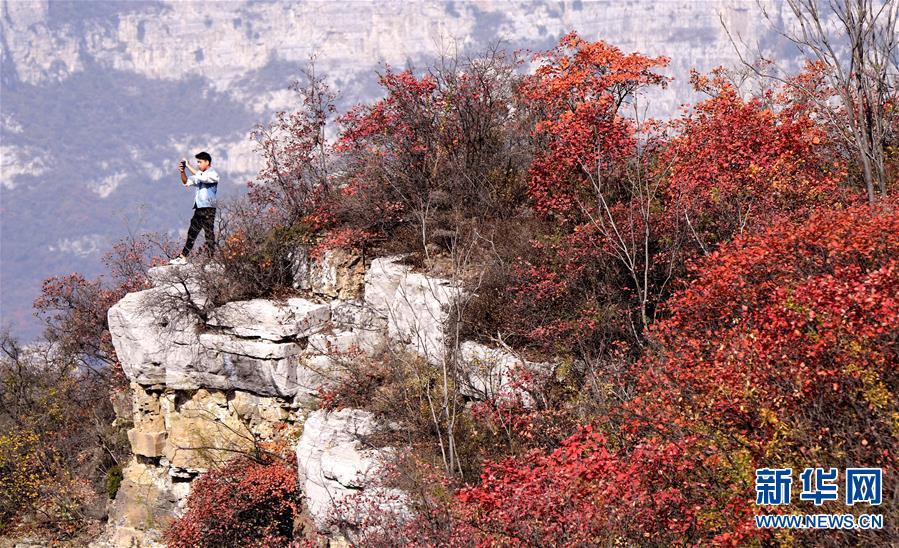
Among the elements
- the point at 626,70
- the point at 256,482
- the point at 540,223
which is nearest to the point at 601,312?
the point at 540,223

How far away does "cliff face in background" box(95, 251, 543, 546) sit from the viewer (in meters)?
17.3

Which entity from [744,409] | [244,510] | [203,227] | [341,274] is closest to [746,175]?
[744,409]

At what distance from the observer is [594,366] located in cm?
1461

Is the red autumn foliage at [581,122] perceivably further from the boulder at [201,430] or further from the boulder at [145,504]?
the boulder at [145,504]

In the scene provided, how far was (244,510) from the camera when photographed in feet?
56.1

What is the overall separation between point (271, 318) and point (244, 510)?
398 centimetres

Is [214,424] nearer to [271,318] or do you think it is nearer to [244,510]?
[244,510]

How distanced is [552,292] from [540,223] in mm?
2430

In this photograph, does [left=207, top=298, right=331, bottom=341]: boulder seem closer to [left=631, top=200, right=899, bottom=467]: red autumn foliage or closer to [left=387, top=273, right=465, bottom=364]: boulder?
[left=387, top=273, right=465, bottom=364]: boulder

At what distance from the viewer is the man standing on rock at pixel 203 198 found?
18531 mm

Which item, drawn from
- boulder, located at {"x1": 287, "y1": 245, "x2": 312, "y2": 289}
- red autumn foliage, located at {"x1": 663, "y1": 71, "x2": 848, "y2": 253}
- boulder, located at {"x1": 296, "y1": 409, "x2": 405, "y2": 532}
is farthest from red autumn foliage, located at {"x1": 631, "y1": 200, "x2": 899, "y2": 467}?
boulder, located at {"x1": 287, "y1": 245, "x2": 312, "y2": 289}

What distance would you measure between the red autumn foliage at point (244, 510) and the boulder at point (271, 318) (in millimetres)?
2723

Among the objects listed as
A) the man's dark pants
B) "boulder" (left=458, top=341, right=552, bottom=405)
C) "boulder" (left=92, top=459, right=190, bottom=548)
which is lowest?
"boulder" (left=92, top=459, right=190, bottom=548)

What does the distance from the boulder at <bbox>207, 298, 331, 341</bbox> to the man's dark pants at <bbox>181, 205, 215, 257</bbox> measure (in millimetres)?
1635
